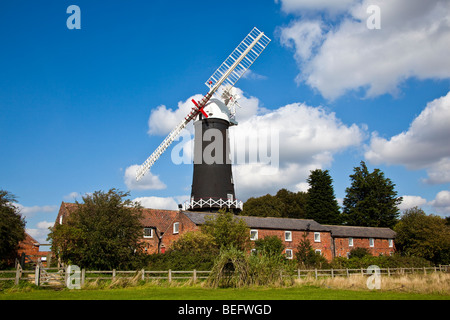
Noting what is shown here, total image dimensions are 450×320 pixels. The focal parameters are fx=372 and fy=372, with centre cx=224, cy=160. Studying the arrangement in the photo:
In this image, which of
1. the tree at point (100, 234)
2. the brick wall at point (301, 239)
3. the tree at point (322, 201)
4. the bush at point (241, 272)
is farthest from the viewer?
the tree at point (322, 201)

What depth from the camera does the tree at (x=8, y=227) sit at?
2453 centimetres

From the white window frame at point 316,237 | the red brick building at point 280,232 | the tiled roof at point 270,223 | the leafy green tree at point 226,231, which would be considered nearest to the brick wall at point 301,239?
the red brick building at point 280,232

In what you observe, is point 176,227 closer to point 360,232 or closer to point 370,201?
point 360,232

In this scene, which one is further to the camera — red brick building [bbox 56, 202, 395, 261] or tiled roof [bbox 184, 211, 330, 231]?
red brick building [bbox 56, 202, 395, 261]

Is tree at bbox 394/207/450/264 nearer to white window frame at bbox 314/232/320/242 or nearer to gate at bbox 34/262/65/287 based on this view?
white window frame at bbox 314/232/320/242

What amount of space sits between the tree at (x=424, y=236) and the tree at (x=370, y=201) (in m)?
11.0

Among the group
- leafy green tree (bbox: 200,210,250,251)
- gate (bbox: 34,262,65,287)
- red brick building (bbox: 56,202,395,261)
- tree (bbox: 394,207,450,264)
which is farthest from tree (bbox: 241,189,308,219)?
gate (bbox: 34,262,65,287)

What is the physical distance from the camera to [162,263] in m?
24.8

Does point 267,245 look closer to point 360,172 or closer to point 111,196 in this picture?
point 111,196

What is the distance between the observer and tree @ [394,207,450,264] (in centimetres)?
3928

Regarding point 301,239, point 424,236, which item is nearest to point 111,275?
point 301,239

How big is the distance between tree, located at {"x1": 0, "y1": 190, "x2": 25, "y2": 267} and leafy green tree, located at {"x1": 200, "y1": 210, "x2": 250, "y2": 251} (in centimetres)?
1334

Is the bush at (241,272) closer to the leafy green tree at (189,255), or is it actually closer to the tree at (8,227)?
the leafy green tree at (189,255)

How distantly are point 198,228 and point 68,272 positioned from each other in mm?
15930
